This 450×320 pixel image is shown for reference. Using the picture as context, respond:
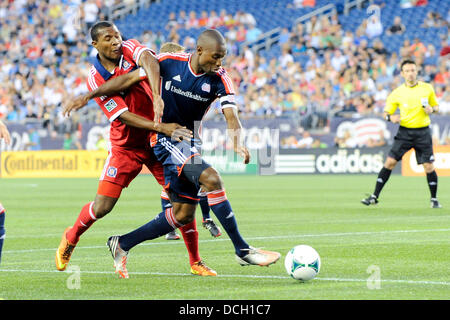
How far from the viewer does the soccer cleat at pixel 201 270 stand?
7.61 metres

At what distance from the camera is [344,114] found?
27.7 meters

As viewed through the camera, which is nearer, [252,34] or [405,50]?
[405,50]

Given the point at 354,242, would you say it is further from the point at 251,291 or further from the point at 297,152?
the point at 297,152

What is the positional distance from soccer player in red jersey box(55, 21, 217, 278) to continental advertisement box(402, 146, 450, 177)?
19231 millimetres

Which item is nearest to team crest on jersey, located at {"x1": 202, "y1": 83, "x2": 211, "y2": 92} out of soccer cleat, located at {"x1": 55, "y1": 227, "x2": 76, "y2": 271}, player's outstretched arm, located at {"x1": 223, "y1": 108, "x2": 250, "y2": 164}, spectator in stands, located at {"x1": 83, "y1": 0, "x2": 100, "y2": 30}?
player's outstretched arm, located at {"x1": 223, "y1": 108, "x2": 250, "y2": 164}

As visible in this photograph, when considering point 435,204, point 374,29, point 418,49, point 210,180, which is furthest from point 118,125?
point 374,29

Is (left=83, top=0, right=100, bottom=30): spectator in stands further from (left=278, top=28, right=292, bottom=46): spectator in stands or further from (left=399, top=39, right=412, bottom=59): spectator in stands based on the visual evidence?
(left=399, top=39, right=412, bottom=59): spectator in stands

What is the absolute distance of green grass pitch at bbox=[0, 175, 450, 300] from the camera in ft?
21.7

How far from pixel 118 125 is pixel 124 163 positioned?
14.3 inches

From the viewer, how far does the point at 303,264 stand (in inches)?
276

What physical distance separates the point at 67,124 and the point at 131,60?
24.3 m

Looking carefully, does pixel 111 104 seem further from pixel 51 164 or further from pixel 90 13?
pixel 90 13

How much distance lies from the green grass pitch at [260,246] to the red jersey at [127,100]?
48.1 inches
